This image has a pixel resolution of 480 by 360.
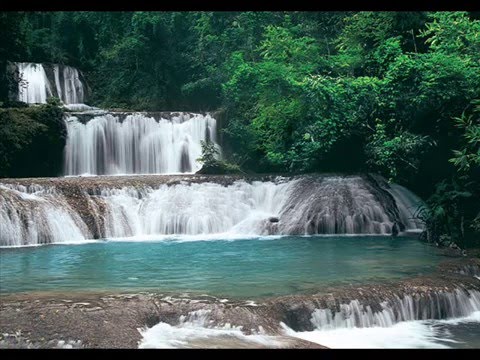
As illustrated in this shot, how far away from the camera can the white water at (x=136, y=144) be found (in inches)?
640

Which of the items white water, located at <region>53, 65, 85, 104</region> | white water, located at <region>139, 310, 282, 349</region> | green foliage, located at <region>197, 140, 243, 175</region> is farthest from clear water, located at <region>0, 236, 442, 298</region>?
white water, located at <region>53, 65, 85, 104</region>

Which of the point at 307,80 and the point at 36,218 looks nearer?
the point at 36,218

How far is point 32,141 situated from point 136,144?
2.63m

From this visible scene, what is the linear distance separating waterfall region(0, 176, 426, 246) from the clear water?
621 millimetres

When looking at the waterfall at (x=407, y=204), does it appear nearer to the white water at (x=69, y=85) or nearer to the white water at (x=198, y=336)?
the white water at (x=198, y=336)

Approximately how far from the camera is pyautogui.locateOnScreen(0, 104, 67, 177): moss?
14.5 metres

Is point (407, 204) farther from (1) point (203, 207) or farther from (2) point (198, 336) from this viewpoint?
(2) point (198, 336)

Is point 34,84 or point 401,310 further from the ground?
point 34,84

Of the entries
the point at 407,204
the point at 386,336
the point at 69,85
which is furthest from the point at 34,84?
the point at 386,336

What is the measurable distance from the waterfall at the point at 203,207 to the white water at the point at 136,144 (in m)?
3.38

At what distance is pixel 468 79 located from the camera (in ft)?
35.9

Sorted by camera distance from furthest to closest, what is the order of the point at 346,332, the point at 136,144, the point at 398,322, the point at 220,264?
the point at 136,144, the point at 220,264, the point at 398,322, the point at 346,332

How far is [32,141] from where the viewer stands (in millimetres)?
15148

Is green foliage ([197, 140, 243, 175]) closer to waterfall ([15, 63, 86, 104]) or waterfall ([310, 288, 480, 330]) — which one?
waterfall ([15, 63, 86, 104])
